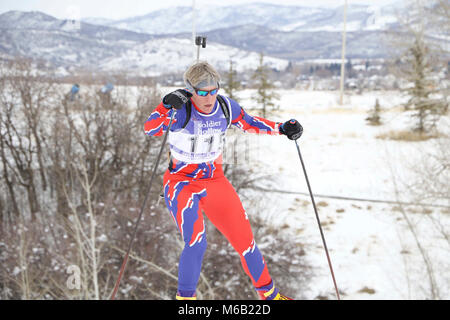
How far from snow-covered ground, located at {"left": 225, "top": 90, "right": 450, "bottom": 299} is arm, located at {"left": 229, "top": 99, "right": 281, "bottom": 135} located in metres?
13.9

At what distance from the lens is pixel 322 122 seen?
94.2 feet

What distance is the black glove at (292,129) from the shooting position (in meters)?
3.54

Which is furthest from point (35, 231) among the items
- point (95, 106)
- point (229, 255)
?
point (229, 255)

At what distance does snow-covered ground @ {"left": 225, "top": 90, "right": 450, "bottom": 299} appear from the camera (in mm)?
20203

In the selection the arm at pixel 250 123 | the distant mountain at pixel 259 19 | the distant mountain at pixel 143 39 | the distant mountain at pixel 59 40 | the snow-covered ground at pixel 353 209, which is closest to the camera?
the arm at pixel 250 123

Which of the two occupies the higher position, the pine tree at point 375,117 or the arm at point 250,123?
the arm at point 250,123

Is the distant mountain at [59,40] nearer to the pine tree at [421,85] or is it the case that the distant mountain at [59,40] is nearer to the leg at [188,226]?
the pine tree at [421,85]

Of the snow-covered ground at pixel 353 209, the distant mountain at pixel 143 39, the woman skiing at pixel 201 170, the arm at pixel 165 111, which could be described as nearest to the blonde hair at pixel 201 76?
the woman skiing at pixel 201 170

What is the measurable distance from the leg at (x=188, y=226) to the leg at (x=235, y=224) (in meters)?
0.10

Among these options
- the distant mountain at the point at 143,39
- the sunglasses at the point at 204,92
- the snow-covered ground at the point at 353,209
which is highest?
the distant mountain at the point at 143,39

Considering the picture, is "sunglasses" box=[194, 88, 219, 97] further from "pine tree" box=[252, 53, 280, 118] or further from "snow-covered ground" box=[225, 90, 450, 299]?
"snow-covered ground" box=[225, 90, 450, 299]

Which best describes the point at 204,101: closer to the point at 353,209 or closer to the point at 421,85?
the point at 353,209

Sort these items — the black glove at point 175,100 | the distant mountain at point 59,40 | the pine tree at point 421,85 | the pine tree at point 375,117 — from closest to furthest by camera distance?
1. the black glove at point 175,100
2. the pine tree at point 421,85
3. the distant mountain at point 59,40
4. the pine tree at point 375,117
